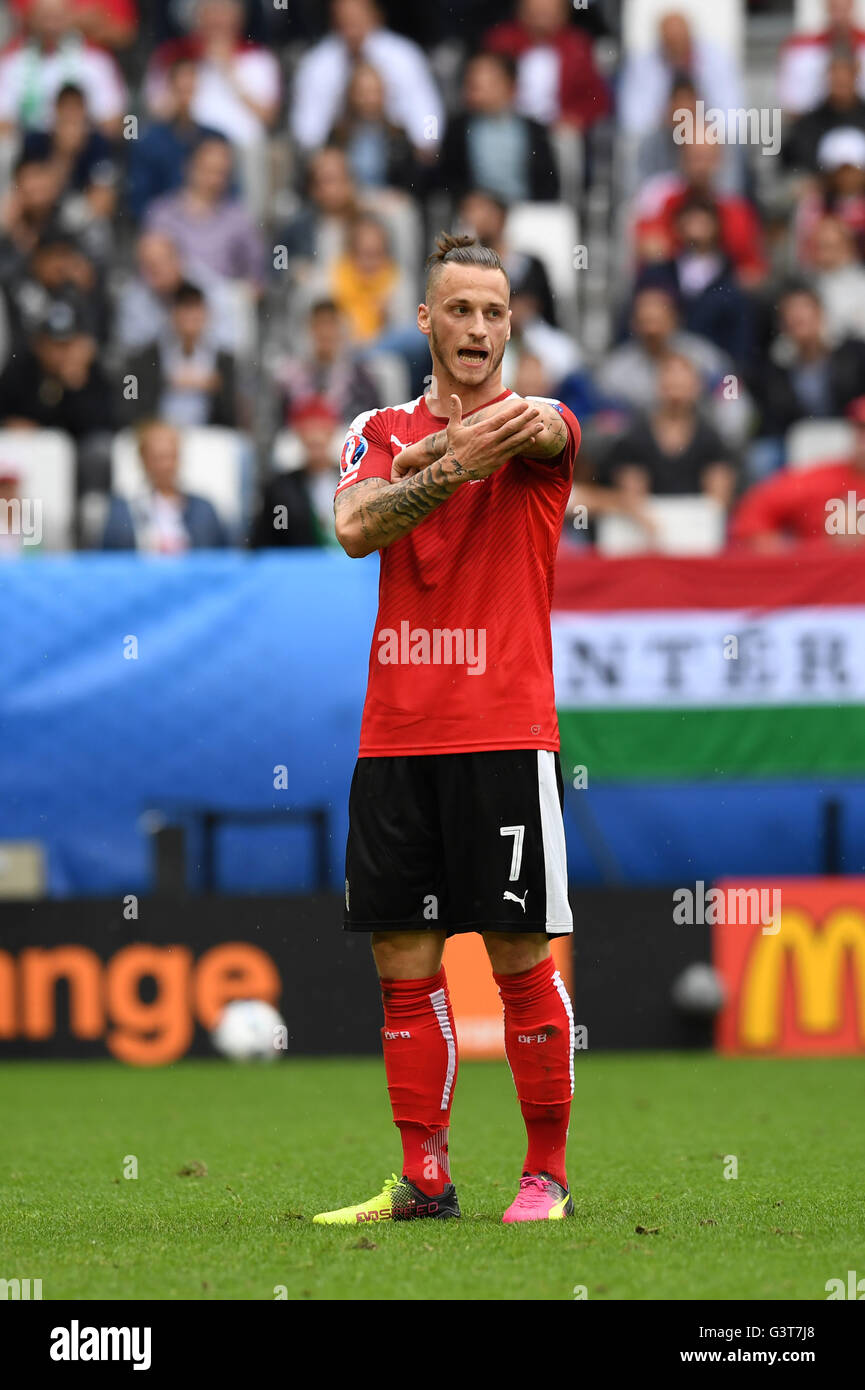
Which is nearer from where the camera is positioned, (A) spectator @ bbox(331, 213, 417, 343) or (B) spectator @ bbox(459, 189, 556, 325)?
(B) spectator @ bbox(459, 189, 556, 325)

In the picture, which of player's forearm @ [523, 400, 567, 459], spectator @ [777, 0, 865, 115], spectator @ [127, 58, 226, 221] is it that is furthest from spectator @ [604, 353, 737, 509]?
player's forearm @ [523, 400, 567, 459]

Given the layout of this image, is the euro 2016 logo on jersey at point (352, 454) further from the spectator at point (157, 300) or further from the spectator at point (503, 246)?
the spectator at point (157, 300)

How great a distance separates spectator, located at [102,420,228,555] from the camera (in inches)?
471

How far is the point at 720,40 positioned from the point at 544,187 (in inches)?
79.8

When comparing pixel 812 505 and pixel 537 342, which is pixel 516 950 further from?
pixel 537 342

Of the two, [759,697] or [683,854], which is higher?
[759,697]

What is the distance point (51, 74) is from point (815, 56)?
5.99 metres

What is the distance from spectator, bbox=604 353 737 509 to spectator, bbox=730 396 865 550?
69 cm

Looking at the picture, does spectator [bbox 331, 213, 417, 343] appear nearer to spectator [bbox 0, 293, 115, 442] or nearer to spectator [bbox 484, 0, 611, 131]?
spectator [bbox 0, 293, 115, 442]

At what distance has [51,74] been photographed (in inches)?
643

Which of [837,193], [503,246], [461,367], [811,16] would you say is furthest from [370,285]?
[461,367]
